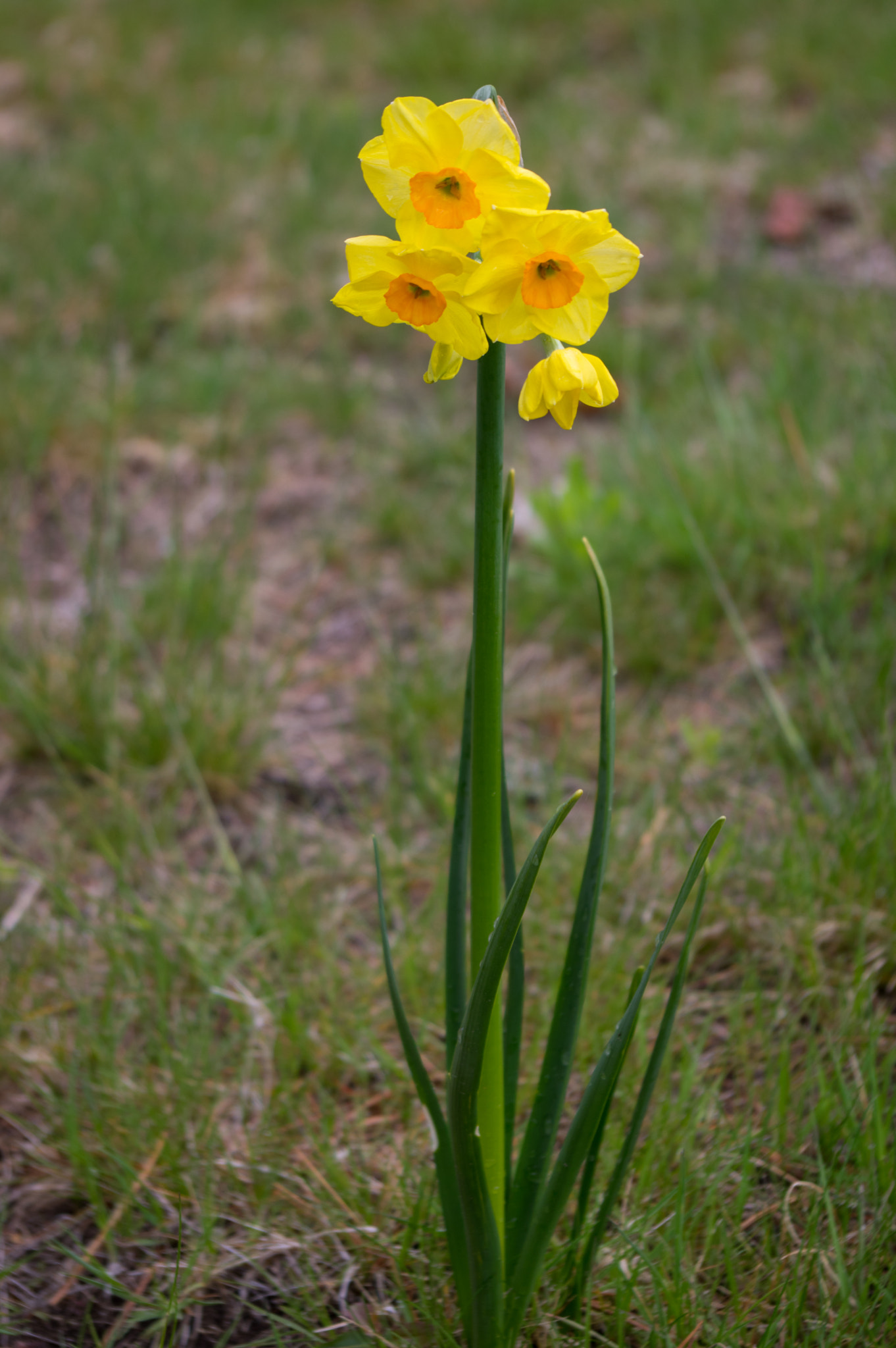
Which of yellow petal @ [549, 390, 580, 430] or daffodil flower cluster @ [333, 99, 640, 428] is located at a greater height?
daffodil flower cluster @ [333, 99, 640, 428]

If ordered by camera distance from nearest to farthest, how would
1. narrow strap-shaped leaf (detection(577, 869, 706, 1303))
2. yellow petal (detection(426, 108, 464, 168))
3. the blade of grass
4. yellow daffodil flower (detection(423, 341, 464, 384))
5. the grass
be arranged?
yellow petal (detection(426, 108, 464, 168))
yellow daffodil flower (detection(423, 341, 464, 384))
narrow strap-shaped leaf (detection(577, 869, 706, 1303))
the grass
the blade of grass

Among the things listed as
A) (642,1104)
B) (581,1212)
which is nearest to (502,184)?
(642,1104)

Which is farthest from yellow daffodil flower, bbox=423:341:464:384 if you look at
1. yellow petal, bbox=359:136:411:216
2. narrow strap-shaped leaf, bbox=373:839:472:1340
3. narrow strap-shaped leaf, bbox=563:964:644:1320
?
narrow strap-shaped leaf, bbox=563:964:644:1320

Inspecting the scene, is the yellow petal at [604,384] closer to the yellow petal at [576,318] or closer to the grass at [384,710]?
the yellow petal at [576,318]

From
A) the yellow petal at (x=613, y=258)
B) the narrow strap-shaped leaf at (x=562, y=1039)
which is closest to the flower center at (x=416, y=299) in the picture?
the yellow petal at (x=613, y=258)

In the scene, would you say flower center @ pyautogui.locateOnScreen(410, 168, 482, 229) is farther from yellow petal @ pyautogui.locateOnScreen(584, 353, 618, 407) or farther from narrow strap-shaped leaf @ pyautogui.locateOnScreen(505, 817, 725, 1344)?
narrow strap-shaped leaf @ pyautogui.locateOnScreen(505, 817, 725, 1344)

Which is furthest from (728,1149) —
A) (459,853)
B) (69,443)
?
(69,443)

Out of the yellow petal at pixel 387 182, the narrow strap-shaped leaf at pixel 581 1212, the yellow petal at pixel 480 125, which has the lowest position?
the narrow strap-shaped leaf at pixel 581 1212
